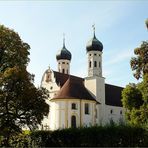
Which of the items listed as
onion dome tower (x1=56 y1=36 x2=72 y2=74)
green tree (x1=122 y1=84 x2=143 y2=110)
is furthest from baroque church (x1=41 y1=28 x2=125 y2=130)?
green tree (x1=122 y1=84 x2=143 y2=110)

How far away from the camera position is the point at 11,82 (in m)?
27.2

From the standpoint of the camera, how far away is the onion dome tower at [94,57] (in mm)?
66438

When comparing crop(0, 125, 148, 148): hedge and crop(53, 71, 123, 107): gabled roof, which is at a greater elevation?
crop(53, 71, 123, 107): gabled roof

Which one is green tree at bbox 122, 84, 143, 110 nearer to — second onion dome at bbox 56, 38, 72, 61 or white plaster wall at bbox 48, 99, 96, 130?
white plaster wall at bbox 48, 99, 96, 130

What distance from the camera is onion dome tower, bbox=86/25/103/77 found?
66438 mm

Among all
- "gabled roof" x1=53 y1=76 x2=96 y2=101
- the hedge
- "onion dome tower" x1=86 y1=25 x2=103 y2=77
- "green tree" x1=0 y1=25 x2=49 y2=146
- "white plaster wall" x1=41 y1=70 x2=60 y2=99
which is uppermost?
"onion dome tower" x1=86 y1=25 x2=103 y2=77

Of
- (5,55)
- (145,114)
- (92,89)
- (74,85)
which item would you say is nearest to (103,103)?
(92,89)

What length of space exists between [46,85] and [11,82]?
38296 mm

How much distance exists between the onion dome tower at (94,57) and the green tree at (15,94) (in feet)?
123

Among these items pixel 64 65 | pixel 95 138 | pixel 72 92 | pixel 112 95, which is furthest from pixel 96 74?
pixel 95 138

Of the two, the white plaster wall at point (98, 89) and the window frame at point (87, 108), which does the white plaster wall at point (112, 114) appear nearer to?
the white plaster wall at point (98, 89)

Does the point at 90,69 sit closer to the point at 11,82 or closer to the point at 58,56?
the point at 58,56

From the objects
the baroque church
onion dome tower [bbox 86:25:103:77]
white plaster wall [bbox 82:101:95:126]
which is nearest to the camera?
the baroque church

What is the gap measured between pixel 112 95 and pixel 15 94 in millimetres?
48296
